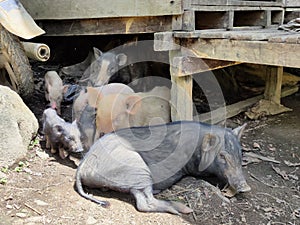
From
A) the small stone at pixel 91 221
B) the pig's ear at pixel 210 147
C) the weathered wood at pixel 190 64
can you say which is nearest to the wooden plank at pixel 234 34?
the weathered wood at pixel 190 64

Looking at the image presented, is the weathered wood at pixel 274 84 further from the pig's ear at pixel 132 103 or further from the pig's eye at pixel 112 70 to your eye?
the pig's ear at pixel 132 103

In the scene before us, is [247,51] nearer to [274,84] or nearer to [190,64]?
[190,64]

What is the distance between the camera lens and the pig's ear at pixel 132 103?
350 cm

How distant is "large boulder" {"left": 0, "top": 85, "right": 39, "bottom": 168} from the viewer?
2951 mm

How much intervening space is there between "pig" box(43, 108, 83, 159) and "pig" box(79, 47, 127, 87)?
→ 3.14ft

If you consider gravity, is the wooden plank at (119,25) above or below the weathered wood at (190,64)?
above

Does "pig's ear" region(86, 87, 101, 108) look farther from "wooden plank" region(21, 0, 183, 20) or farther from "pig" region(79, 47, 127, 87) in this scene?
"wooden plank" region(21, 0, 183, 20)

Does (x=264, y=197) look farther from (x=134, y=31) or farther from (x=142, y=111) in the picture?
(x=134, y=31)

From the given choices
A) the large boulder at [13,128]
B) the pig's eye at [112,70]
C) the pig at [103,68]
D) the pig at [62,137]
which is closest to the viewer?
the large boulder at [13,128]

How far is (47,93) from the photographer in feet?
13.0

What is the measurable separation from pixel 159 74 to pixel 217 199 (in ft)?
8.10

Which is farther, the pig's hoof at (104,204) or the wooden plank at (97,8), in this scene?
the wooden plank at (97,8)

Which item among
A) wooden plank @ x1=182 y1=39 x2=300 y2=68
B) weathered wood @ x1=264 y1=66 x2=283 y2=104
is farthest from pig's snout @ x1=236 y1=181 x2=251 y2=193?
weathered wood @ x1=264 y1=66 x2=283 y2=104

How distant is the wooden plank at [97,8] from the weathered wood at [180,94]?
0.41 meters
